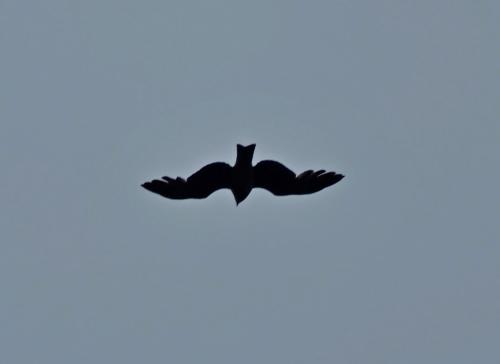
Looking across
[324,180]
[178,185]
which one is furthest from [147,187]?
[324,180]

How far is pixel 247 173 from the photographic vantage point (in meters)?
22.8

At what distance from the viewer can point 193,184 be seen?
23.4 meters

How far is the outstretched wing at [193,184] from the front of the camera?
23234 millimetres

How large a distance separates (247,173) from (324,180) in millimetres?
2145

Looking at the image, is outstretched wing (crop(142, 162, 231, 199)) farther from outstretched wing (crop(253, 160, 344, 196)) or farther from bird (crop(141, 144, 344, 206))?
outstretched wing (crop(253, 160, 344, 196))

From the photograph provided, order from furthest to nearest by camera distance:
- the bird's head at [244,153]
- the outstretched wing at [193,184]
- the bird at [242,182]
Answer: the outstretched wing at [193,184] → the bird at [242,182] → the bird's head at [244,153]

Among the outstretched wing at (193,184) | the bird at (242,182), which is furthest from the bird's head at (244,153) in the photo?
the outstretched wing at (193,184)

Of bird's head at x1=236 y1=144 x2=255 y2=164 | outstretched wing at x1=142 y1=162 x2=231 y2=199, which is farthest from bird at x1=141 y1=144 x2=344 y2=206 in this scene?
bird's head at x1=236 y1=144 x2=255 y2=164

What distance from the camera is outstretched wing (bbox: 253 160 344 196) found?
2333cm

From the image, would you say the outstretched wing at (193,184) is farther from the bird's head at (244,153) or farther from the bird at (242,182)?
the bird's head at (244,153)

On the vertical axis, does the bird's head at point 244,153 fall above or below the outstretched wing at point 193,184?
above

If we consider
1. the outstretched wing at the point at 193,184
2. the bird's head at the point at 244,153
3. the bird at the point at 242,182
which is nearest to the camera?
the bird's head at the point at 244,153

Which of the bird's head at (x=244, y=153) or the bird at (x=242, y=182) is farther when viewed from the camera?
the bird at (x=242, y=182)

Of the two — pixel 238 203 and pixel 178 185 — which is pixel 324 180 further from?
pixel 178 185
